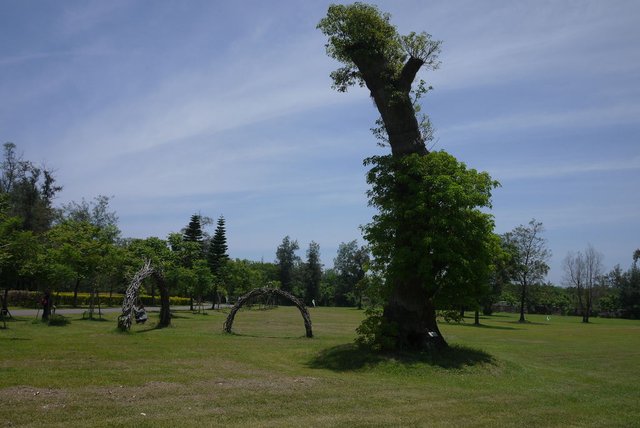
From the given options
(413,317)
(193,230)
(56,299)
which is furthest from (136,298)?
(193,230)

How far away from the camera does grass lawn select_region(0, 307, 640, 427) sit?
8133 mm

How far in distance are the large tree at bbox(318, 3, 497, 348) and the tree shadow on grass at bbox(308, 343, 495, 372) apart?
0.51 metres

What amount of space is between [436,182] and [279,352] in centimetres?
753

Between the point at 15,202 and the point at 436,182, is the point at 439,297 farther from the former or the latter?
the point at 15,202

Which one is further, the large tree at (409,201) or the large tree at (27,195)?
the large tree at (27,195)

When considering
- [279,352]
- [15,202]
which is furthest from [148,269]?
[15,202]

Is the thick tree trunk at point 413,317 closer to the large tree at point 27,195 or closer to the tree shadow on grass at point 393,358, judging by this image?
the tree shadow on grass at point 393,358

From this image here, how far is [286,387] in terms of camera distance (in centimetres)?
1055

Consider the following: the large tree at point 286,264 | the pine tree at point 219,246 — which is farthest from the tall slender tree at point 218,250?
the large tree at point 286,264

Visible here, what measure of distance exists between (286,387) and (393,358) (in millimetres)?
4990

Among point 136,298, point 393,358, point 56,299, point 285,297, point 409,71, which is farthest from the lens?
point 56,299

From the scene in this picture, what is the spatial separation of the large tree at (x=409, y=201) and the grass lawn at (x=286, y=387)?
5.96 ft

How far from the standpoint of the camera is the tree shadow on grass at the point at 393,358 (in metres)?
14.3

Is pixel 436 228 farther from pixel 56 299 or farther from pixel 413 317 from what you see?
pixel 56 299
